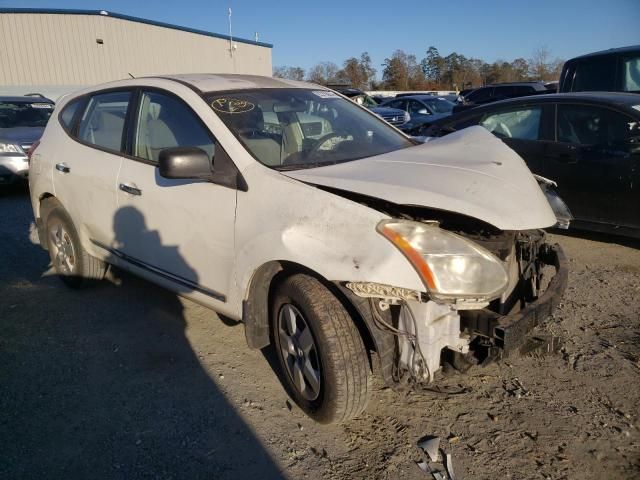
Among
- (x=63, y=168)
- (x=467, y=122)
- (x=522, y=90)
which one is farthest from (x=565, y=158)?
(x=522, y=90)

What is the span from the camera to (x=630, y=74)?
6996 mm

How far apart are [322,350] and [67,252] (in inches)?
120

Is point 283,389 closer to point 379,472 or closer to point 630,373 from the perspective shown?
point 379,472

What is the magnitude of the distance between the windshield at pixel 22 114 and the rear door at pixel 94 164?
23.2 ft

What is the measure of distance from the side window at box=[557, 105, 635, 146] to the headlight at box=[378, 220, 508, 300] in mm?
3414

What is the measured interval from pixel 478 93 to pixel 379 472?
16948mm

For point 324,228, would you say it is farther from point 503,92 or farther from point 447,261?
point 503,92

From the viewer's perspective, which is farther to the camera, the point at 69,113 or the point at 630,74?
the point at 630,74

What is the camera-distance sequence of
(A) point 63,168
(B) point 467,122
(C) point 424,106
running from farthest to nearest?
(C) point 424,106 → (B) point 467,122 → (A) point 63,168

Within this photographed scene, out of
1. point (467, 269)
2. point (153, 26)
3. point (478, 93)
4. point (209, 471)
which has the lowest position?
point (209, 471)

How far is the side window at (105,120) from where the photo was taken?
372 cm

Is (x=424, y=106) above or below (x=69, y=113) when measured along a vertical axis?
above

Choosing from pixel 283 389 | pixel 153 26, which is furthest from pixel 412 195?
pixel 153 26

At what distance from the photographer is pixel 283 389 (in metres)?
3.00
